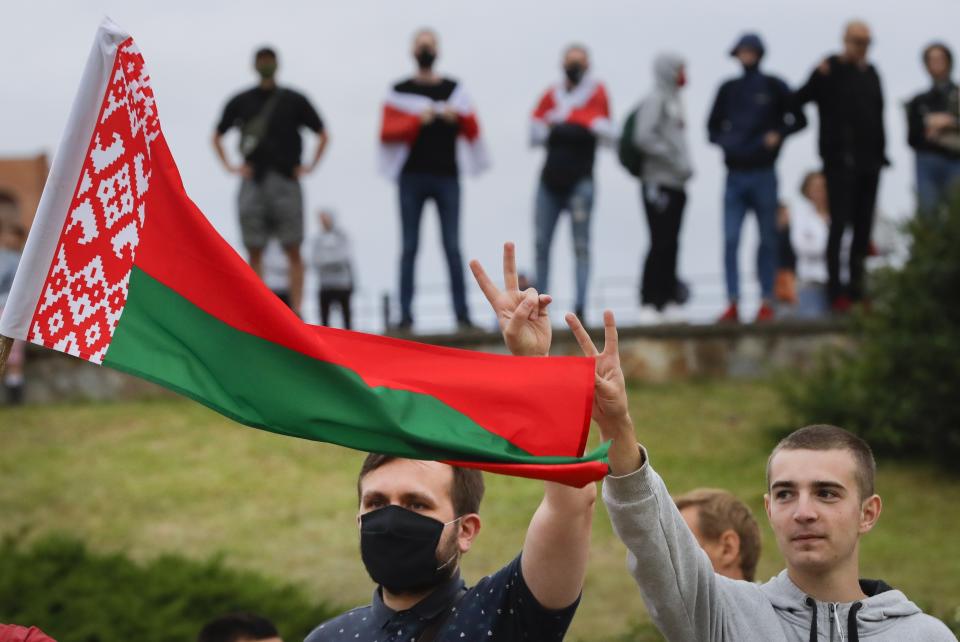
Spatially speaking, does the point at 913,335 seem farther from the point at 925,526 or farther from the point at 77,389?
the point at 77,389

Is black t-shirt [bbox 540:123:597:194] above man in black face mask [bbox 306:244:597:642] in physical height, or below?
above

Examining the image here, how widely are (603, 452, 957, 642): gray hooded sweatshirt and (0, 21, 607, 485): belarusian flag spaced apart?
0.33 metres

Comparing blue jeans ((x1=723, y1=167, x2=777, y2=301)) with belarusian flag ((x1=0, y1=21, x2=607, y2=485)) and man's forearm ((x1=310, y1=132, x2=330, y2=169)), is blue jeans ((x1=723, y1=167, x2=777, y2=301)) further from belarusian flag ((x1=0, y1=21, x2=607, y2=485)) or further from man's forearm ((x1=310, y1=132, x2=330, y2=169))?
belarusian flag ((x1=0, y1=21, x2=607, y2=485))

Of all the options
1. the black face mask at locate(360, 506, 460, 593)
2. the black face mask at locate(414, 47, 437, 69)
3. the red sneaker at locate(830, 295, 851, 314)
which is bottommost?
the black face mask at locate(360, 506, 460, 593)

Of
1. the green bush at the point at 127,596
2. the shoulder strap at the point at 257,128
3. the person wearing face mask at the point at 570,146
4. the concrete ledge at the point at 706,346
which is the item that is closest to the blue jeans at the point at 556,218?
the person wearing face mask at the point at 570,146

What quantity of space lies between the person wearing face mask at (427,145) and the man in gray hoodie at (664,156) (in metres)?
1.40

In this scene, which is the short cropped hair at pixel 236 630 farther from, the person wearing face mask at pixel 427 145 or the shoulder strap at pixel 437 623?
the person wearing face mask at pixel 427 145

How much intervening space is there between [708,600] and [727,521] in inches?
64.6

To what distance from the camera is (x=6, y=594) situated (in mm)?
9617

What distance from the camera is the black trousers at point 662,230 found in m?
15.0

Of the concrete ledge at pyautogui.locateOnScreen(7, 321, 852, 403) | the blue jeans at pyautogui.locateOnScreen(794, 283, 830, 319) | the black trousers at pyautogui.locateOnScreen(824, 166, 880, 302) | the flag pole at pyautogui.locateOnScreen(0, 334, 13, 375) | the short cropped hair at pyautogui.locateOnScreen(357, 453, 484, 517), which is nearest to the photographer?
the flag pole at pyautogui.locateOnScreen(0, 334, 13, 375)

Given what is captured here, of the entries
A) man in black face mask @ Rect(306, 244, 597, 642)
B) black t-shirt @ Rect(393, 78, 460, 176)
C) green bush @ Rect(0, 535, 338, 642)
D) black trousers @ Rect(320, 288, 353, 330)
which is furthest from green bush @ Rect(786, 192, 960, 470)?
man in black face mask @ Rect(306, 244, 597, 642)

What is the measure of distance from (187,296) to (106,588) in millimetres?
5521

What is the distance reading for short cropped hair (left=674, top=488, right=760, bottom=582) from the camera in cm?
629
